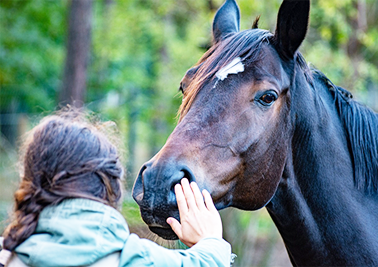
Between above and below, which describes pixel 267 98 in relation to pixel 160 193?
above

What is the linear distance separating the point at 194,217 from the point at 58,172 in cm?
67

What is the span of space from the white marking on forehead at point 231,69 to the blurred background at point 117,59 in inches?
263

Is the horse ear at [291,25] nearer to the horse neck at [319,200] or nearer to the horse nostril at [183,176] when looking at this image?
the horse neck at [319,200]

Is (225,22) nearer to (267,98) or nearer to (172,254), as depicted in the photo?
(267,98)

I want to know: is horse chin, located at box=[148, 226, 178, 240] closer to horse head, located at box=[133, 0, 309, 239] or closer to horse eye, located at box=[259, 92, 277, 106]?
horse head, located at box=[133, 0, 309, 239]

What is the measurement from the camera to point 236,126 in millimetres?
2482

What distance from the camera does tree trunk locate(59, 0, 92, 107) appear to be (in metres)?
9.50

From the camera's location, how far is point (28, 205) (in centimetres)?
166

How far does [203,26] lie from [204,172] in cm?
770

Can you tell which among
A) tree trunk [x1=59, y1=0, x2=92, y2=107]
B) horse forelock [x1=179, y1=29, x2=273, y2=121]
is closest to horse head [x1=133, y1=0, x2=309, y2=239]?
horse forelock [x1=179, y1=29, x2=273, y2=121]

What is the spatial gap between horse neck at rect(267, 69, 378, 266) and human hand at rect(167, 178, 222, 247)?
821 millimetres

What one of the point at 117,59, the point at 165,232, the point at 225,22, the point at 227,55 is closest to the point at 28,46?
the point at 117,59

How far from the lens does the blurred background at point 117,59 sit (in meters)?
9.55

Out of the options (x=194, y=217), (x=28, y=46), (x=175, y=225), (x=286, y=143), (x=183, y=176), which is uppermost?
(x=286, y=143)
